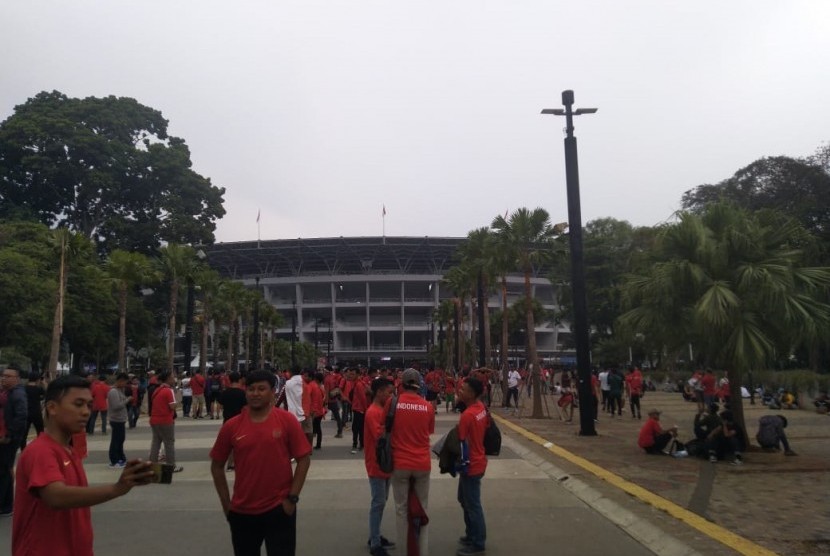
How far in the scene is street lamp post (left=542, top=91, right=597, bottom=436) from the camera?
15.8 metres

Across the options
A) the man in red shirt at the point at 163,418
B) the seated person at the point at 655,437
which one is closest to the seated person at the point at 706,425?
the seated person at the point at 655,437

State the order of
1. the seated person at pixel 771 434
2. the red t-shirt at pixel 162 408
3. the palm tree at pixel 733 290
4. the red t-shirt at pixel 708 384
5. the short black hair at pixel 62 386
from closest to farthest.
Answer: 1. the short black hair at pixel 62 386
2. the red t-shirt at pixel 162 408
3. the palm tree at pixel 733 290
4. the seated person at pixel 771 434
5. the red t-shirt at pixel 708 384

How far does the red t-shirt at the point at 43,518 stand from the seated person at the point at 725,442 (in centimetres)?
1072

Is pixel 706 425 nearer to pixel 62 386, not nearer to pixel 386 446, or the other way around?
pixel 386 446

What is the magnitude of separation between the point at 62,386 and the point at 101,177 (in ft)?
184

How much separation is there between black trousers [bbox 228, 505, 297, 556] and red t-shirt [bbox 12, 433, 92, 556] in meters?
1.18

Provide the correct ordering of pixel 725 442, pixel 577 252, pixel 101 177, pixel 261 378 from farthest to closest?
pixel 101 177 → pixel 577 252 → pixel 725 442 → pixel 261 378

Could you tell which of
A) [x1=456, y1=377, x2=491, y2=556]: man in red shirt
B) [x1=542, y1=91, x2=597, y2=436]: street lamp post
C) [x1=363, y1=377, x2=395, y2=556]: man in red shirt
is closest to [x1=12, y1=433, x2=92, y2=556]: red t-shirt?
[x1=363, y1=377, x2=395, y2=556]: man in red shirt

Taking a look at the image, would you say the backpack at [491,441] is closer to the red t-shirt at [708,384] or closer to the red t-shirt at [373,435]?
the red t-shirt at [373,435]

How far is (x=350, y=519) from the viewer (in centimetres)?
776

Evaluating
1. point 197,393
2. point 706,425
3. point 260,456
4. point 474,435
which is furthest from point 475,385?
point 197,393

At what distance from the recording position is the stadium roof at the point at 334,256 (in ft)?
287

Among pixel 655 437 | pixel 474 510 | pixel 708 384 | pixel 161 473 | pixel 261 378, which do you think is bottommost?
pixel 655 437

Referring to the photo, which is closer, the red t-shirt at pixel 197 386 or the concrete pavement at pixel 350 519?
the concrete pavement at pixel 350 519
